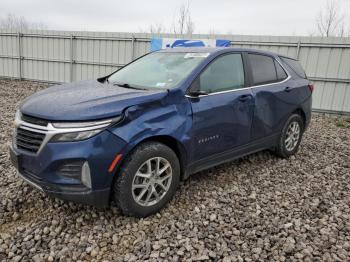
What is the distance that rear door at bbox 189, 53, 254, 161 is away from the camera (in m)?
3.27

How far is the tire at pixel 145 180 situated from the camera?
9.02 feet

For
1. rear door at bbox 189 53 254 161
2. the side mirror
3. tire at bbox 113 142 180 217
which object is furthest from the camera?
rear door at bbox 189 53 254 161

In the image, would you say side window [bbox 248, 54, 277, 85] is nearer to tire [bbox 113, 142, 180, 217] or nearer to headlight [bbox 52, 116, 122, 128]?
tire [bbox 113, 142, 180, 217]

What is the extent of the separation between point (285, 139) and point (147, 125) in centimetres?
276

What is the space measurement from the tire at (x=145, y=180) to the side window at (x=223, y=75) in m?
0.89

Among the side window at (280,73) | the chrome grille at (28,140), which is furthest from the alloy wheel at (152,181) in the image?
the side window at (280,73)

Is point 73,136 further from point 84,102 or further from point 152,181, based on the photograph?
point 152,181

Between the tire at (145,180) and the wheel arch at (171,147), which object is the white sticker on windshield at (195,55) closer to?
the wheel arch at (171,147)

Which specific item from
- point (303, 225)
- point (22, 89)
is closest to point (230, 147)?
point (303, 225)

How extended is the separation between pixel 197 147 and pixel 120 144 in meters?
0.95

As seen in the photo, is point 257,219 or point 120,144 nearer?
point 120,144

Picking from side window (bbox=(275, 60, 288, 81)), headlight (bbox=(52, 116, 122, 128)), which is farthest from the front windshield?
side window (bbox=(275, 60, 288, 81))

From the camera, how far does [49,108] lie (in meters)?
2.72

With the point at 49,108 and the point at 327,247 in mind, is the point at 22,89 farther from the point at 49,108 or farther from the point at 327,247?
the point at 327,247
